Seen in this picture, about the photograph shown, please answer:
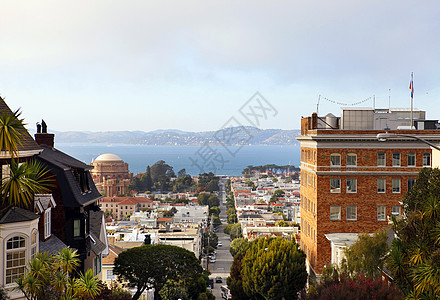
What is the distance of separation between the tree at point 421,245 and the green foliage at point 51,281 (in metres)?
10.5

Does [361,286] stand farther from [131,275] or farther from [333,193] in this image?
[333,193]

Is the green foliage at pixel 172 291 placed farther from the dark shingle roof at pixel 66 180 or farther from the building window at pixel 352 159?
the building window at pixel 352 159

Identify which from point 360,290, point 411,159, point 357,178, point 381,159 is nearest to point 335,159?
point 357,178

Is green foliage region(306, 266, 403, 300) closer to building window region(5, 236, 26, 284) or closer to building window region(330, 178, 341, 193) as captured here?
building window region(5, 236, 26, 284)

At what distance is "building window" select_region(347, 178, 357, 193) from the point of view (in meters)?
44.6

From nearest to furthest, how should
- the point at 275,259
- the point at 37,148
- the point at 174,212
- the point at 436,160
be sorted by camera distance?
the point at 37,148 < the point at 436,160 < the point at 275,259 < the point at 174,212

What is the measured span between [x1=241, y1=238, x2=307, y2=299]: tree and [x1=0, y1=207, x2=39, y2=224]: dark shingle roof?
90.1 ft

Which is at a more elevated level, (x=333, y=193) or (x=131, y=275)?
(x=333, y=193)

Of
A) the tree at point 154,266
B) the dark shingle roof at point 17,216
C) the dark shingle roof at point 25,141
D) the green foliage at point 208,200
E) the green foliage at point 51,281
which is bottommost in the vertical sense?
the green foliage at point 208,200

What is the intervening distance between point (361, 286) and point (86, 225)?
1364cm

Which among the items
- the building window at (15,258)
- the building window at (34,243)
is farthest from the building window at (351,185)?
the building window at (15,258)

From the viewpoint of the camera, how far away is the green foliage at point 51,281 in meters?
16.4

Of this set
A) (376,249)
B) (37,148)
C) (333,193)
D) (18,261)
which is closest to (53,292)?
(18,261)

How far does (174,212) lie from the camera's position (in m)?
162
